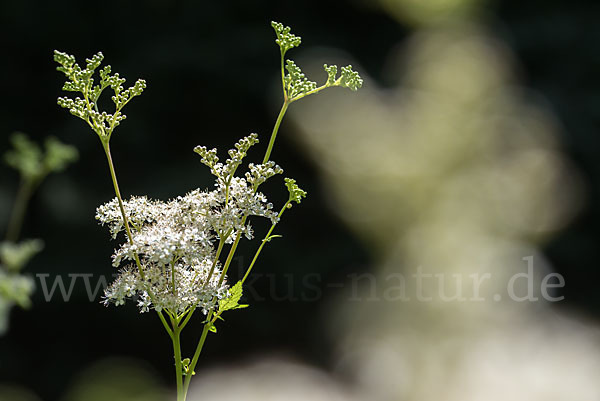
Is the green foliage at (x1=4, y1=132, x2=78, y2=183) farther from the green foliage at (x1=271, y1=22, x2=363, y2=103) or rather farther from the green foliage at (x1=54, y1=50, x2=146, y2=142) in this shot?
the green foliage at (x1=271, y1=22, x2=363, y2=103)

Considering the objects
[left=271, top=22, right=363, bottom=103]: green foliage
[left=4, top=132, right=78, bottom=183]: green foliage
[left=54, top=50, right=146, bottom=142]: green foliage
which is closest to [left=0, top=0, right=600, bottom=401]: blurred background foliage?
[left=271, top=22, right=363, bottom=103]: green foliage

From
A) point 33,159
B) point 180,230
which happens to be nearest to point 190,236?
point 180,230

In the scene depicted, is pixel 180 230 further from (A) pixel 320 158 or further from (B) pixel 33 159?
(A) pixel 320 158

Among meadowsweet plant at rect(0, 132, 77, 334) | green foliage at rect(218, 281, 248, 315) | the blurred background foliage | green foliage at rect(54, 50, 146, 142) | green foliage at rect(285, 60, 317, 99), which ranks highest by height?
the blurred background foliage

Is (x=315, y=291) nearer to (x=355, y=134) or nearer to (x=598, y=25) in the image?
(x=355, y=134)

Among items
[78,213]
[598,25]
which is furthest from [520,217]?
[78,213]

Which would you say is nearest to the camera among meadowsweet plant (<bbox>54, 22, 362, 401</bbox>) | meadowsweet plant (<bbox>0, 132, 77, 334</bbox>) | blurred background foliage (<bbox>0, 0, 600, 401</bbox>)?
meadowsweet plant (<bbox>0, 132, 77, 334</bbox>)
